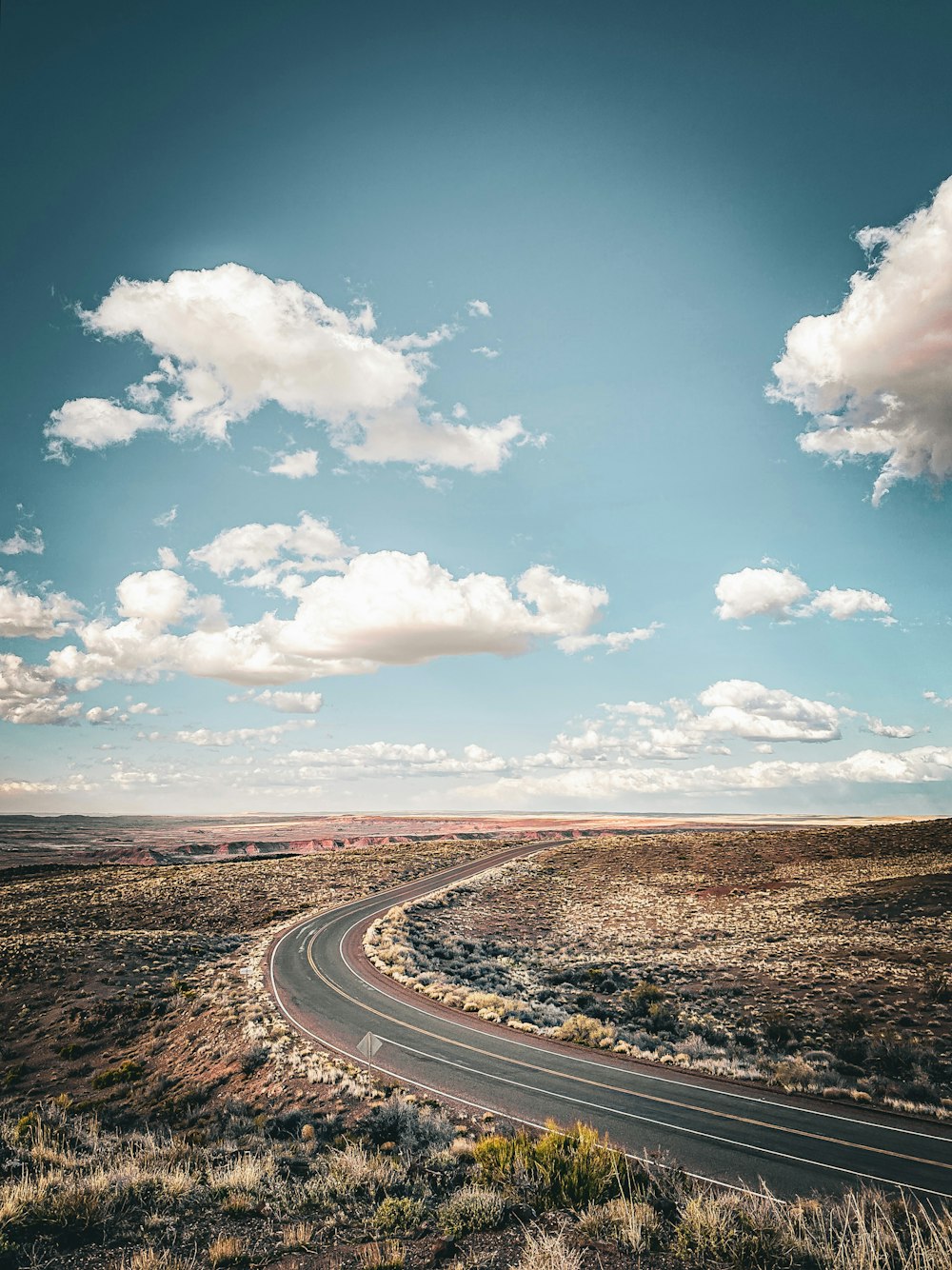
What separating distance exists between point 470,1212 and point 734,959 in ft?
107

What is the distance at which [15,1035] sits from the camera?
28.0m

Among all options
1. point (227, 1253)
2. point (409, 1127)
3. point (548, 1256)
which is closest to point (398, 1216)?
point (227, 1253)

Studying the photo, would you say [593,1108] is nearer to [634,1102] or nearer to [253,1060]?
[634,1102]

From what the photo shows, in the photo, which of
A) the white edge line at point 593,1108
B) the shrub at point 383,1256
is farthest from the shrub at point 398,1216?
the white edge line at point 593,1108

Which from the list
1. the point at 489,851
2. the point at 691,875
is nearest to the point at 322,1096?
the point at 691,875

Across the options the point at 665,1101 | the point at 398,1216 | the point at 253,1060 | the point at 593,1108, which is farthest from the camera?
the point at 253,1060

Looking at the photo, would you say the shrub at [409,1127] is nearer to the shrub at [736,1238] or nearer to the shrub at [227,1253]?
the shrub at [227,1253]

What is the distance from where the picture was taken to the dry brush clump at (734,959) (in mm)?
22547

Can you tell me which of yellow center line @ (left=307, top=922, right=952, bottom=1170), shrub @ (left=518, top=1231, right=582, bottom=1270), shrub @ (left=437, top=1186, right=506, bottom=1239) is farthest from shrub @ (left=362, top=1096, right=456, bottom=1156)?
shrub @ (left=518, top=1231, right=582, bottom=1270)

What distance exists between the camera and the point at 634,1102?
685 inches

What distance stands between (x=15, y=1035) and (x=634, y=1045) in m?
27.7

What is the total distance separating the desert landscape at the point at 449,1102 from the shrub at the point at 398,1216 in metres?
0.06

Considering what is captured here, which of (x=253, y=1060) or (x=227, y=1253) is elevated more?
(x=227, y=1253)

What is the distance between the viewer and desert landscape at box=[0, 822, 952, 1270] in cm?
913
